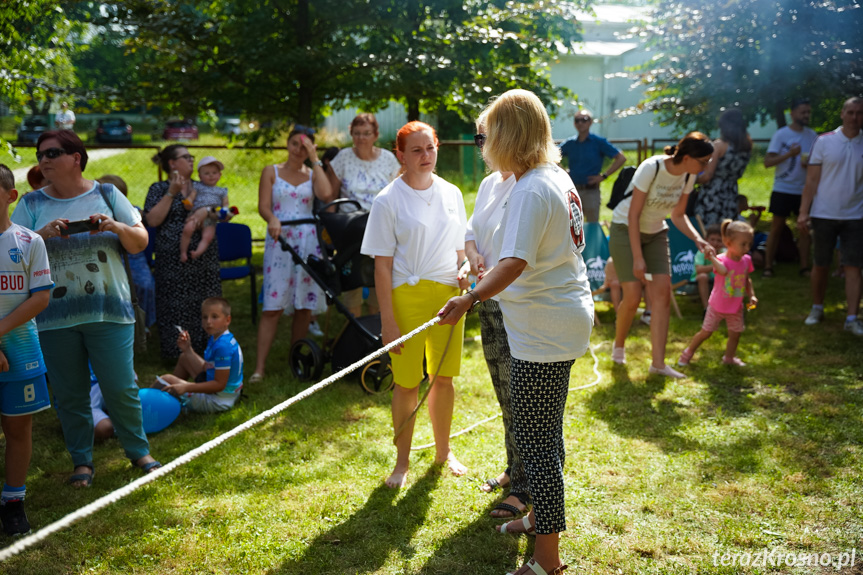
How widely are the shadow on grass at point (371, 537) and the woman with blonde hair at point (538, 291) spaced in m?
0.67

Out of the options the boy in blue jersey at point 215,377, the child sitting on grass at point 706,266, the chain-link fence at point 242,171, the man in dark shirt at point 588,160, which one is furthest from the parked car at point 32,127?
the child sitting on grass at point 706,266

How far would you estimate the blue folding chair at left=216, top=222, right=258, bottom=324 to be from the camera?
24.8ft

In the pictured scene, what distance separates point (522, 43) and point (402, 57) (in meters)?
1.65

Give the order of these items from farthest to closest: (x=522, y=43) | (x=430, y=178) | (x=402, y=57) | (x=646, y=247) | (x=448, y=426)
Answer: (x=522, y=43) → (x=402, y=57) → (x=646, y=247) → (x=448, y=426) → (x=430, y=178)

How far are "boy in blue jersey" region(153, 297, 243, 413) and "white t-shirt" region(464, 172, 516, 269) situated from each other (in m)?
2.16

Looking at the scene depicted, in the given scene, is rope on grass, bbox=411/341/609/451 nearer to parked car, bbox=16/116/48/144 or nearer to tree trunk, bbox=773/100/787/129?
tree trunk, bbox=773/100/787/129

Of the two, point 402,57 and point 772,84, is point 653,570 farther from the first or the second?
point 772,84

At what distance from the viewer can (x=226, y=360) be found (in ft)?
16.8

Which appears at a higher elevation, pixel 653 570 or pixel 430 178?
pixel 430 178

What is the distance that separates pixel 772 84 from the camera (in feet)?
36.0

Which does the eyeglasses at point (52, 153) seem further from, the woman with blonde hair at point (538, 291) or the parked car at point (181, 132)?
the parked car at point (181, 132)

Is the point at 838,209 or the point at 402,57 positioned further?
the point at 402,57

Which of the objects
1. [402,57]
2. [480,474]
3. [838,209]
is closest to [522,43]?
[402,57]

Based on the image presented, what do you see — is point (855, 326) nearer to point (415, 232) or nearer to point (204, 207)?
point (415, 232)
